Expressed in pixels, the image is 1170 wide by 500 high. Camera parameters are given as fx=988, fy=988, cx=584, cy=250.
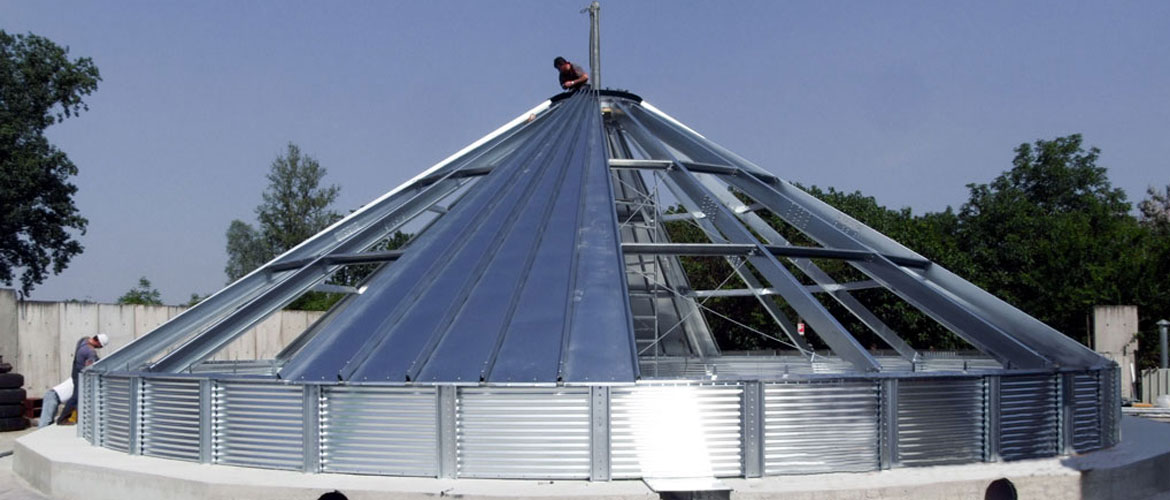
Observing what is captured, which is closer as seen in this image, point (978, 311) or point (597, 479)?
point (597, 479)

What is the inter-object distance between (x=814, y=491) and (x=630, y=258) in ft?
48.7

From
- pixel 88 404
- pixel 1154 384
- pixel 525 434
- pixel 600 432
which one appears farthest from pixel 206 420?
pixel 1154 384

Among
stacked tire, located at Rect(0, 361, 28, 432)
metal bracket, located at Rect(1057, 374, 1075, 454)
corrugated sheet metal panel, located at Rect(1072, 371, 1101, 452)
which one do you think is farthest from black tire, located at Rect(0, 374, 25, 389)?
corrugated sheet metal panel, located at Rect(1072, 371, 1101, 452)

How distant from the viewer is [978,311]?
1661 centimetres

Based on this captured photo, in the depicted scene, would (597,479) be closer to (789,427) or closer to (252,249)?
(789,427)

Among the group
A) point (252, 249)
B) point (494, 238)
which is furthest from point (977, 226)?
point (252, 249)

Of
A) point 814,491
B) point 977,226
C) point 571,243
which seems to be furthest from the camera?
point 977,226

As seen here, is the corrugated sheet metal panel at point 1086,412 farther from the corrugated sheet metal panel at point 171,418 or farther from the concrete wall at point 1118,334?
the concrete wall at point 1118,334

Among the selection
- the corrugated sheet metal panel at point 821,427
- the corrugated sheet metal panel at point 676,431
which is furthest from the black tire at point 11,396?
the corrugated sheet metal panel at point 821,427

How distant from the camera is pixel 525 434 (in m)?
11.1

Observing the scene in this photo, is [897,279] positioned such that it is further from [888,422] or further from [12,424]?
[12,424]

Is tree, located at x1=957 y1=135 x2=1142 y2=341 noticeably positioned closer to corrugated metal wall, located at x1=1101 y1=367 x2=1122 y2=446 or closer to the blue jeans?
corrugated metal wall, located at x1=1101 y1=367 x2=1122 y2=446

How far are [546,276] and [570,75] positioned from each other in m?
10.6

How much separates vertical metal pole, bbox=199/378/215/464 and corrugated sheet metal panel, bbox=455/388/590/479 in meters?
3.44
